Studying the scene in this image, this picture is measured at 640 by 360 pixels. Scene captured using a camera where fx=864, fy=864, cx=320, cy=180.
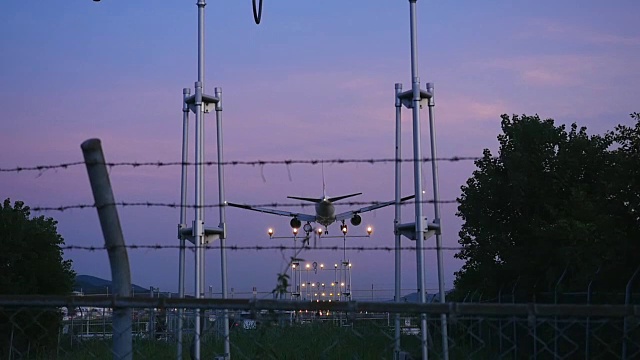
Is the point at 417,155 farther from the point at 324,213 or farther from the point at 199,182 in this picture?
the point at 324,213

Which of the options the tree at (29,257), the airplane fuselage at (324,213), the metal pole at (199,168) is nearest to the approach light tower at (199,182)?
the metal pole at (199,168)

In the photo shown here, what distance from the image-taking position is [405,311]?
317 cm

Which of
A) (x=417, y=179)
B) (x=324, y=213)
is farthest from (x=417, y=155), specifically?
(x=324, y=213)

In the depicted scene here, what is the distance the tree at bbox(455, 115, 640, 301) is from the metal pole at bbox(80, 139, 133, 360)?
992 centimetres

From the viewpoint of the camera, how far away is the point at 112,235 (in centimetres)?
338

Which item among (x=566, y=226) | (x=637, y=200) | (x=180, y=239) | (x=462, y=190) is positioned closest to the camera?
(x=180, y=239)

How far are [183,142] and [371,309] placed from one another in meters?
6.90

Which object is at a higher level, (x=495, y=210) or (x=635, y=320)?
(x=495, y=210)

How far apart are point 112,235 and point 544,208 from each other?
17.4m

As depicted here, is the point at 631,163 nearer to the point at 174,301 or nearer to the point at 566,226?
the point at 566,226

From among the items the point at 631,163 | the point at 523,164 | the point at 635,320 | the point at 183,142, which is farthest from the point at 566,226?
the point at 635,320

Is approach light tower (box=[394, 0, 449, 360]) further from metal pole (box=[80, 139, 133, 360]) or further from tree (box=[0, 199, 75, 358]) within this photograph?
tree (box=[0, 199, 75, 358])

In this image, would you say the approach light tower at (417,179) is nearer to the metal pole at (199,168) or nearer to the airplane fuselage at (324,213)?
the airplane fuselage at (324,213)

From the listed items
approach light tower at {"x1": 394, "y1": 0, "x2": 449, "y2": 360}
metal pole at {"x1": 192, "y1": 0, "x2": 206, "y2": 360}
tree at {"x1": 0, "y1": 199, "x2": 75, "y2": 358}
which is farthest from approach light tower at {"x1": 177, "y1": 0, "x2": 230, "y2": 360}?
tree at {"x1": 0, "y1": 199, "x2": 75, "y2": 358}
